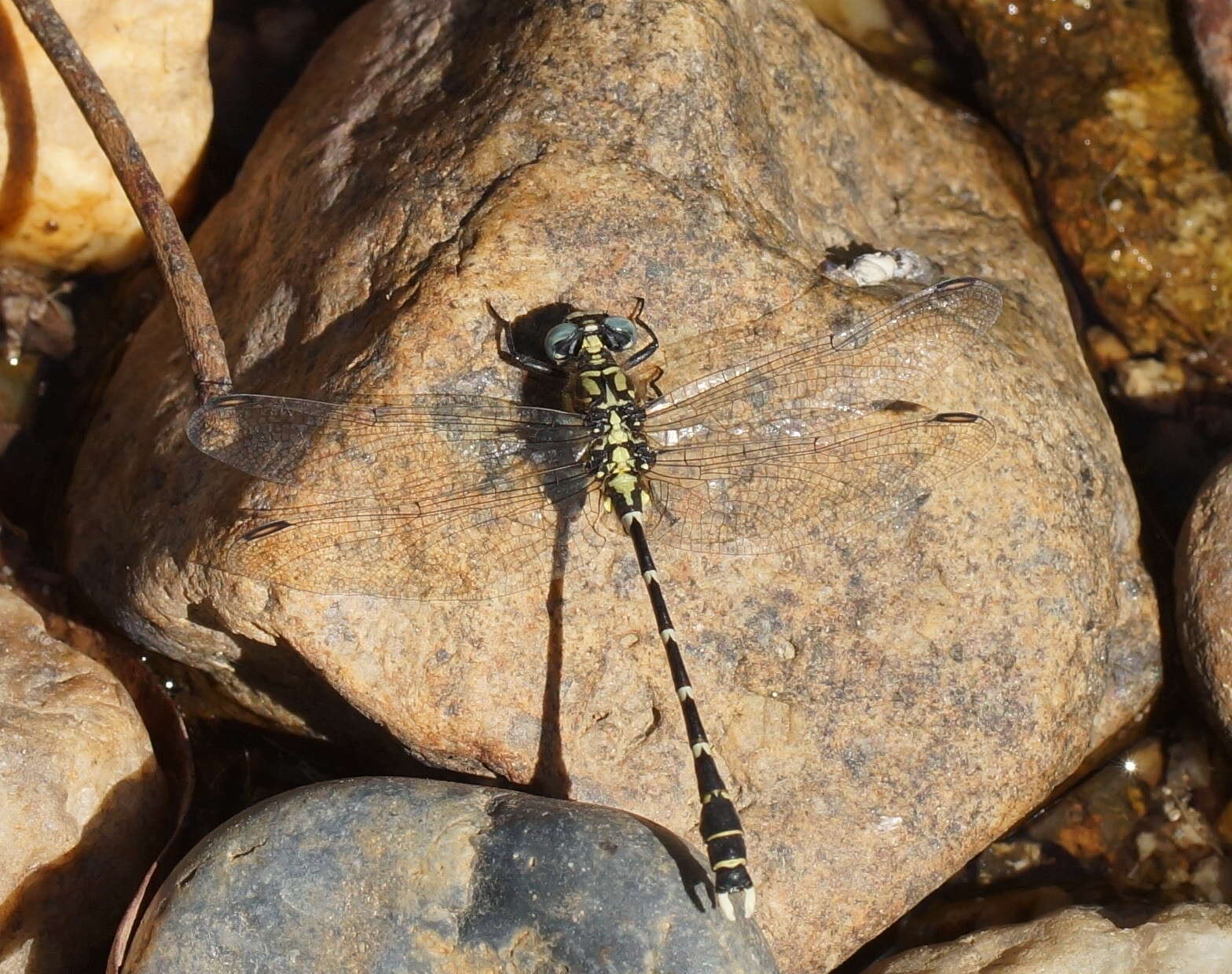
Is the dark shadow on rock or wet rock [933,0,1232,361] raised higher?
wet rock [933,0,1232,361]

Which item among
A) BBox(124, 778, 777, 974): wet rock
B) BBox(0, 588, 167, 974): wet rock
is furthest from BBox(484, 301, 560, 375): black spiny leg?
BBox(0, 588, 167, 974): wet rock

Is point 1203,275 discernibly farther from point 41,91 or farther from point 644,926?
point 41,91

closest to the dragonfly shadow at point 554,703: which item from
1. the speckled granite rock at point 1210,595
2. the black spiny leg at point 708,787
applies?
the black spiny leg at point 708,787

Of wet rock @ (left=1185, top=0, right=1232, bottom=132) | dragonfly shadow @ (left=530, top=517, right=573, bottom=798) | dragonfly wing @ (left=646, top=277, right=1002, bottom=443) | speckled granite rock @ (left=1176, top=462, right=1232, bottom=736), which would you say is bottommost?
speckled granite rock @ (left=1176, top=462, right=1232, bottom=736)

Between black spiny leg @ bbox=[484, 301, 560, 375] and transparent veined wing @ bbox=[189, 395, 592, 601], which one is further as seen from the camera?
black spiny leg @ bbox=[484, 301, 560, 375]

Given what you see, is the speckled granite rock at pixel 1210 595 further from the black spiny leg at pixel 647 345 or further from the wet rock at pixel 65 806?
the wet rock at pixel 65 806

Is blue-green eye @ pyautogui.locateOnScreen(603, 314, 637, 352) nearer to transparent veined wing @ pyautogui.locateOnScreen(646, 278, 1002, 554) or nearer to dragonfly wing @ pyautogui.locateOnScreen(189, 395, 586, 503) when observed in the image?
transparent veined wing @ pyautogui.locateOnScreen(646, 278, 1002, 554)

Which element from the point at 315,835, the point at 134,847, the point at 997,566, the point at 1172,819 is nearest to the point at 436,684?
the point at 315,835
